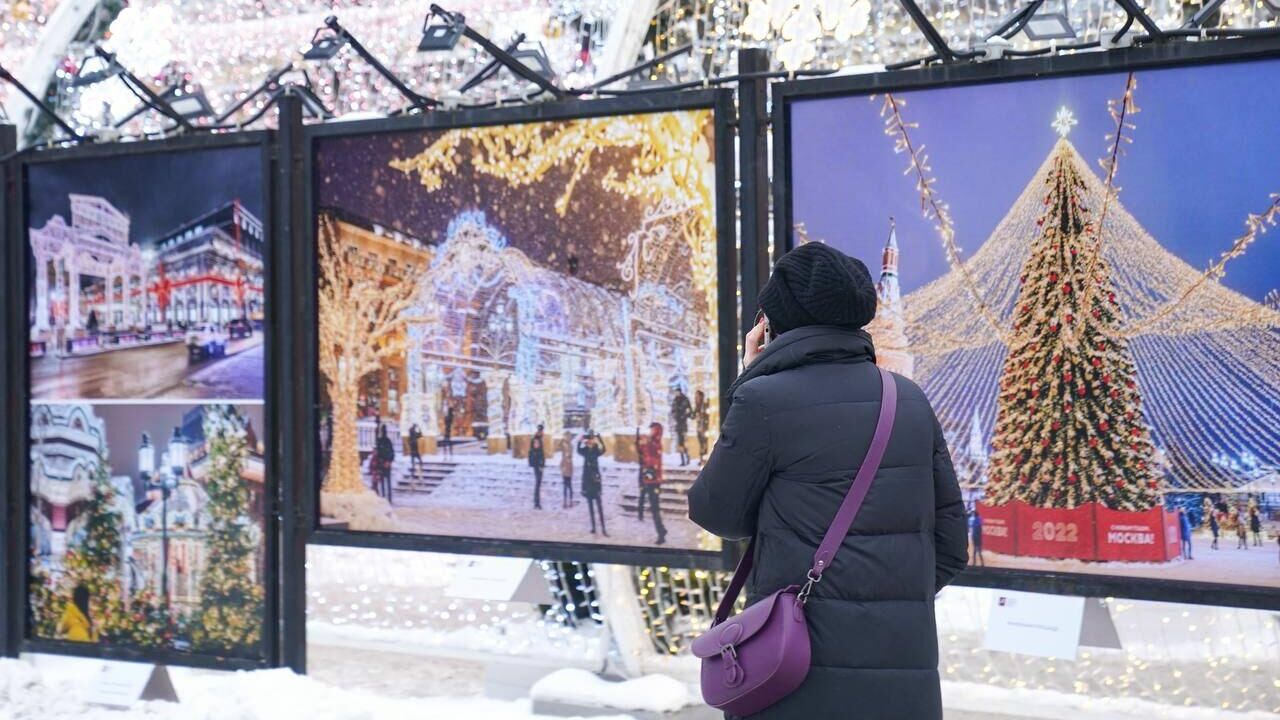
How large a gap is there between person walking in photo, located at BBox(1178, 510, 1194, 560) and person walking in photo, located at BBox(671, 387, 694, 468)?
57.1 inches

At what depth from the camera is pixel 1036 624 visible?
3949 mm

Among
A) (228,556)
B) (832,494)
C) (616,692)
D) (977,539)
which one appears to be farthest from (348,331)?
(832,494)

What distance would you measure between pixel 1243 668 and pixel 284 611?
3.28 m

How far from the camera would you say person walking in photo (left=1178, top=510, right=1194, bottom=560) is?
3719mm

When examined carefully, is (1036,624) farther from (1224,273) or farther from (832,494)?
(832,494)

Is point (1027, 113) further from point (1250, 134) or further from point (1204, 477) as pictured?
point (1204, 477)

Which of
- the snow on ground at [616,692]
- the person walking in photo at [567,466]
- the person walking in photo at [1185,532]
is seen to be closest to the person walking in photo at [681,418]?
the person walking in photo at [567,466]

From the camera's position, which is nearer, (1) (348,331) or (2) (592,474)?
(2) (592,474)

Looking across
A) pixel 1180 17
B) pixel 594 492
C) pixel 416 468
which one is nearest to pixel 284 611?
pixel 416 468

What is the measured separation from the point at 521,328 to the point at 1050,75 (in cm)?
182

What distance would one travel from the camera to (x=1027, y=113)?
3.88m

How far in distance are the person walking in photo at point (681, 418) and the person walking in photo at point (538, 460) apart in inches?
18.2

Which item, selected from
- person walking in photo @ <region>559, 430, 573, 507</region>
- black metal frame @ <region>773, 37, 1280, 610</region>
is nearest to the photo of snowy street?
person walking in photo @ <region>559, 430, 573, 507</region>

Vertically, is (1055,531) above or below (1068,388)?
below
